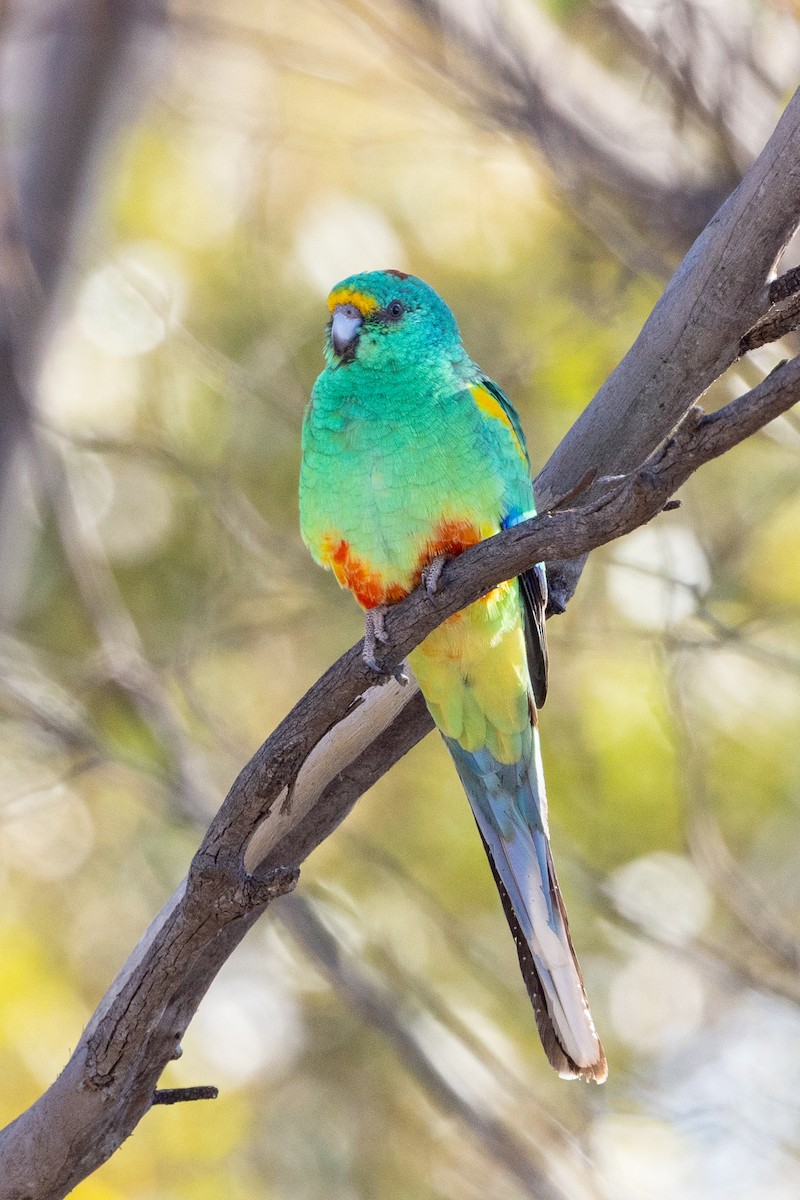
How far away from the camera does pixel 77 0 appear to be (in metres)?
5.95

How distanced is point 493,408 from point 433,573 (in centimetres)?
61

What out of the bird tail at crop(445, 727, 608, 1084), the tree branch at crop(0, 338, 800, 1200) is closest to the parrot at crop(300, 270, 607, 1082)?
the bird tail at crop(445, 727, 608, 1084)

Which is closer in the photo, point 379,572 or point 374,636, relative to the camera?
point 374,636

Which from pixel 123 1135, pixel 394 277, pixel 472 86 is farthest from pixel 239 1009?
pixel 472 86

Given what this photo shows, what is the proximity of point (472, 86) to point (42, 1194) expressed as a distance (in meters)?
4.09

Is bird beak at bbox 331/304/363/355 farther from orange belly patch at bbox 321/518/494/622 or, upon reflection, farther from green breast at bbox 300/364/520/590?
orange belly patch at bbox 321/518/494/622

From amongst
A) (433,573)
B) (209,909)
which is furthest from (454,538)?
(209,909)

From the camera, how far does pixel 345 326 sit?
335 centimetres

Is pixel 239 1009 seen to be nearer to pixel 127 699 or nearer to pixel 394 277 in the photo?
pixel 127 699

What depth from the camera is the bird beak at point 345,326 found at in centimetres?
333

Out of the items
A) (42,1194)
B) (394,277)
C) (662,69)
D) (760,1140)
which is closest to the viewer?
(42,1194)

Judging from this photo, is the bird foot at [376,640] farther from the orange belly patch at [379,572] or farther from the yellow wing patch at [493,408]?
the yellow wing patch at [493,408]

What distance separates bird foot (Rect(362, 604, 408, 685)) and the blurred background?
1784 millimetres

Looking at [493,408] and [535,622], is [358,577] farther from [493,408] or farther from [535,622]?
[493,408]
